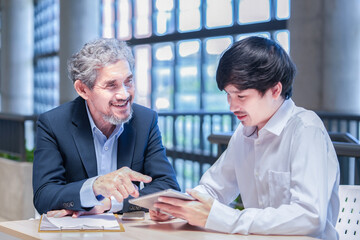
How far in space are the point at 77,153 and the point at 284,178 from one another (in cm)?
94

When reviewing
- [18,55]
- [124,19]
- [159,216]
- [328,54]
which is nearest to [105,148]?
[159,216]

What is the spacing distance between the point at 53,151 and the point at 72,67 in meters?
0.37

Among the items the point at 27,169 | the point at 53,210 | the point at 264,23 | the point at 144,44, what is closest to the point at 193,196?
the point at 53,210

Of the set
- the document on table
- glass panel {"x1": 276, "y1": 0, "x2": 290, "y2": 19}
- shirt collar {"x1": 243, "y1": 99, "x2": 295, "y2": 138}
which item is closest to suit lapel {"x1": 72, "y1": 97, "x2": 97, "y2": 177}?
the document on table

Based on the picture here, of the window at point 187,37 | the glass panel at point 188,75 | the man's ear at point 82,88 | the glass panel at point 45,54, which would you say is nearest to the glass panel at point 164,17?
the window at point 187,37

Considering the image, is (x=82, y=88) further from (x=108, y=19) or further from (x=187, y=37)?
(x=108, y=19)

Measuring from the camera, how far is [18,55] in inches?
627

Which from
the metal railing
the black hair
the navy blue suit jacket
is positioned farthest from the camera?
the metal railing

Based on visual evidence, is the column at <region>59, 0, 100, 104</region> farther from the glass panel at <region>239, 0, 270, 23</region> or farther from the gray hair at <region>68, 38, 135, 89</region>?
the gray hair at <region>68, 38, 135, 89</region>

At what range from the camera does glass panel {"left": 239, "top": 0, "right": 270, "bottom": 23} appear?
8422 mm

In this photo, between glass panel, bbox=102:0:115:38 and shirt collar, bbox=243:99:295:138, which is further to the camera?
glass panel, bbox=102:0:115:38

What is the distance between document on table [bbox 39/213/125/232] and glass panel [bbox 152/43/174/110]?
8306 millimetres

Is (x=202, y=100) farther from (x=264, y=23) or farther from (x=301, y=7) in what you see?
(x=301, y=7)

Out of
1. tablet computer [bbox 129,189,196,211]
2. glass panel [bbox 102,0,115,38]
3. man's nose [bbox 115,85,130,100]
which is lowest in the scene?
tablet computer [bbox 129,189,196,211]
